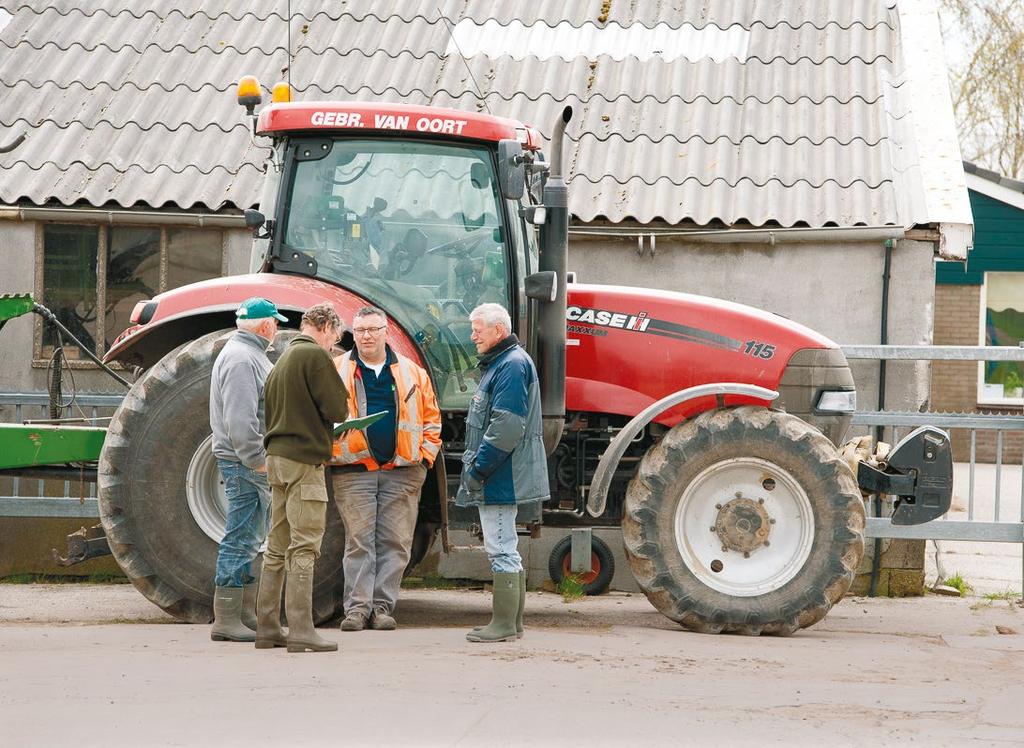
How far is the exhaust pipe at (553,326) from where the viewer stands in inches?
308

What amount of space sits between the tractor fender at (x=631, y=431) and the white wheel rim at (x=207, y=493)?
199 cm

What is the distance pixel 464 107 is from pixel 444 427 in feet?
15.4

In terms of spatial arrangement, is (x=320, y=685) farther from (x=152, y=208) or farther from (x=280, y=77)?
(x=280, y=77)

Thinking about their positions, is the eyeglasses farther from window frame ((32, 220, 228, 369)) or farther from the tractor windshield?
window frame ((32, 220, 228, 369))

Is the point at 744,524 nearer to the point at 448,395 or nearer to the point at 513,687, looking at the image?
the point at 448,395

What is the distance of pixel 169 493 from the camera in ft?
25.4

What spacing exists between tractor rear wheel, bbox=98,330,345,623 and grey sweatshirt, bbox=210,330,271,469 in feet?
1.56

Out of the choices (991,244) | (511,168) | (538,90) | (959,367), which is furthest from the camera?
(959,367)

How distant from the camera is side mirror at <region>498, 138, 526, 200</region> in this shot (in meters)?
7.49

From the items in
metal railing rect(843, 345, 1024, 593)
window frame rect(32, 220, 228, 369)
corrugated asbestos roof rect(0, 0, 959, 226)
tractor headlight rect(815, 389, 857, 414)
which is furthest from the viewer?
window frame rect(32, 220, 228, 369)

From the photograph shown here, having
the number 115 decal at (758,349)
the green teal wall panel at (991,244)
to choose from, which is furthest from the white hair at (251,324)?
the green teal wall panel at (991,244)

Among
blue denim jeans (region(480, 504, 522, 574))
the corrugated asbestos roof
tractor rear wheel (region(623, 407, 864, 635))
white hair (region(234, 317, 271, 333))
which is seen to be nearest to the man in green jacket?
white hair (region(234, 317, 271, 333))

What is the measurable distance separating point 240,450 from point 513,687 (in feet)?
6.33

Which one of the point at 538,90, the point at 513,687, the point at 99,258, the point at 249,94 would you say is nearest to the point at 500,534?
the point at 513,687
